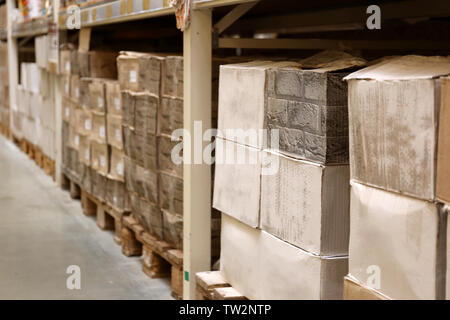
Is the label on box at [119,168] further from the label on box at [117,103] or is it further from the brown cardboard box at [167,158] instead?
the brown cardboard box at [167,158]

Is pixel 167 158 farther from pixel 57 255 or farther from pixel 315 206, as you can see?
pixel 315 206

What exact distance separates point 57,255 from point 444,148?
12.8ft

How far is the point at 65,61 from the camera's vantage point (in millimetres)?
6953

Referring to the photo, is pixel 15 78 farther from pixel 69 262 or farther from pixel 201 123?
pixel 201 123

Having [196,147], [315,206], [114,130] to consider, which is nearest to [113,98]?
[114,130]

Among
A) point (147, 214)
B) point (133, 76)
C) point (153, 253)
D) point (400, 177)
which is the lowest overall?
point (153, 253)

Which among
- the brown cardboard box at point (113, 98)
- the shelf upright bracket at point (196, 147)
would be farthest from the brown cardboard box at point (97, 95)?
A: the shelf upright bracket at point (196, 147)

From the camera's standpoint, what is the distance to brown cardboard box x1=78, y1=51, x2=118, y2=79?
6000 millimetres

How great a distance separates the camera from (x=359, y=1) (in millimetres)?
4633

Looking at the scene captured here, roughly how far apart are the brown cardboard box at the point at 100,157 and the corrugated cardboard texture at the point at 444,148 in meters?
3.98

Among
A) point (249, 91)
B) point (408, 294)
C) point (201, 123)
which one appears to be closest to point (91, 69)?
point (201, 123)

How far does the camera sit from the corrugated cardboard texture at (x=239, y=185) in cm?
288

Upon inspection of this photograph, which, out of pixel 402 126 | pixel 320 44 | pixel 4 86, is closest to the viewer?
pixel 402 126

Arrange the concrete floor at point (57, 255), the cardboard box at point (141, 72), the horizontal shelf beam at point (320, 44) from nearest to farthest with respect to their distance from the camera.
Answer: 1. the horizontal shelf beam at point (320, 44)
2. the cardboard box at point (141, 72)
3. the concrete floor at point (57, 255)
